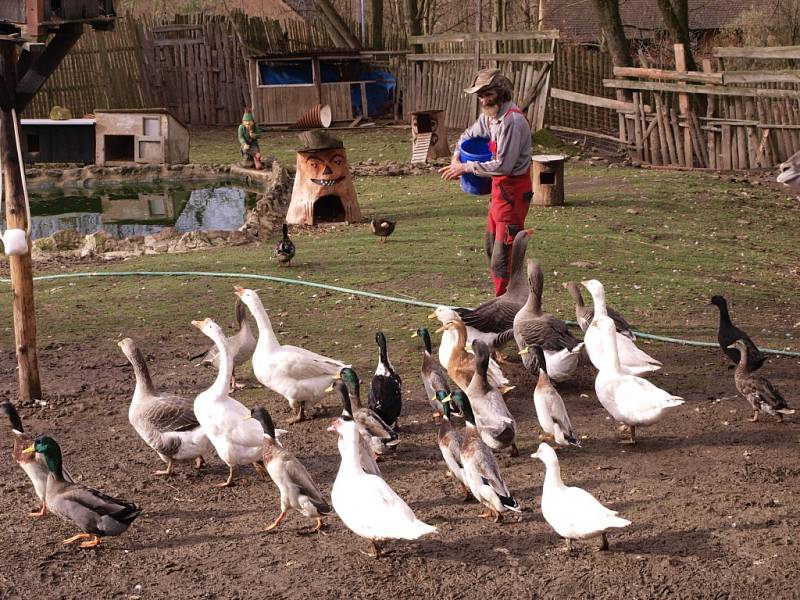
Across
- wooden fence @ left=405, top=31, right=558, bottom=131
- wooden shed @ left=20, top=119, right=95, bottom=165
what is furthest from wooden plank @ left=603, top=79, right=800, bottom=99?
wooden shed @ left=20, top=119, right=95, bottom=165

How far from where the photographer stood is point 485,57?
82.1 ft

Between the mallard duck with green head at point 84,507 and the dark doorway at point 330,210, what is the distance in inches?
391

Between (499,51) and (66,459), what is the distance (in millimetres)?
20039

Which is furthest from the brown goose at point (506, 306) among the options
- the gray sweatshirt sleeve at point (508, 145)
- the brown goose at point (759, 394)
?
the brown goose at point (759, 394)

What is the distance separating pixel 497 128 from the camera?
962 centimetres

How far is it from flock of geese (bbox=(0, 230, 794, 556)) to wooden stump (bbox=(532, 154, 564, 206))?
7193 millimetres

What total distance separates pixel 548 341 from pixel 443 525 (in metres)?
2.57

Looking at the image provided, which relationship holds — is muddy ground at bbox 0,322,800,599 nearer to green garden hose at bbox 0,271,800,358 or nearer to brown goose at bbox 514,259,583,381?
brown goose at bbox 514,259,583,381

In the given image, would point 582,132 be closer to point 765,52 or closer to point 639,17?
point 765,52

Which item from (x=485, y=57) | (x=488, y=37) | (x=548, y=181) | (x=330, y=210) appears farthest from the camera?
(x=485, y=57)

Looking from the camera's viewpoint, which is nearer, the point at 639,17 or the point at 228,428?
the point at 228,428

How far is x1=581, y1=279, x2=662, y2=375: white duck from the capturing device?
7.84 m

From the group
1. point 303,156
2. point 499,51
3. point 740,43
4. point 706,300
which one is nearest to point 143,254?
point 303,156

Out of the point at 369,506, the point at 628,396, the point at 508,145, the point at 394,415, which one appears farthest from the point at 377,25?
Result: the point at 369,506
